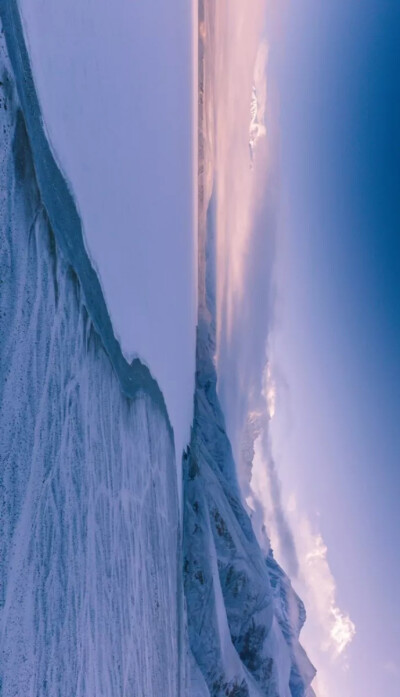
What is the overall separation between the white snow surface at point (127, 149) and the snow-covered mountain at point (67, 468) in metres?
0.27

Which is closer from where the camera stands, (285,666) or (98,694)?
(98,694)

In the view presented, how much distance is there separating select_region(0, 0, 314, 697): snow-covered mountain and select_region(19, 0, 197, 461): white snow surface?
0.27 meters

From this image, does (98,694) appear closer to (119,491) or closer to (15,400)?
(119,491)

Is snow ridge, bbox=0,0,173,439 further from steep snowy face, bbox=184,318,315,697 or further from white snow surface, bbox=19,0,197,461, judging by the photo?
steep snowy face, bbox=184,318,315,697

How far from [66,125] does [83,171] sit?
0.36 metres

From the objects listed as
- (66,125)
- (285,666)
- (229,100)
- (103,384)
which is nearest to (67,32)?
(66,125)

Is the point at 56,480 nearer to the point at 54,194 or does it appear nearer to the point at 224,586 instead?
the point at 54,194

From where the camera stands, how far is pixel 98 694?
141 inches

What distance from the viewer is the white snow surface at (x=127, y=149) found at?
3.37m

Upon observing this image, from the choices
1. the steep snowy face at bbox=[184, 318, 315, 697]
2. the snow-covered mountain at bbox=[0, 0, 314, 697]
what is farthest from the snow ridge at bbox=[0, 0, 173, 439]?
the steep snowy face at bbox=[184, 318, 315, 697]

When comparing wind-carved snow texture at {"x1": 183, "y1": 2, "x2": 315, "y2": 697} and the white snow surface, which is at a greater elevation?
the white snow surface

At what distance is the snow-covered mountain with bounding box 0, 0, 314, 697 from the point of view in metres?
2.53

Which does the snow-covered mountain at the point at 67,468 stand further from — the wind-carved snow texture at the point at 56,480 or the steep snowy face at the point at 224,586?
the steep snowy face at the point at 224,586

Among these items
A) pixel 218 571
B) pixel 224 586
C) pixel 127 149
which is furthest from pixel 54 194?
pixel 224 586
